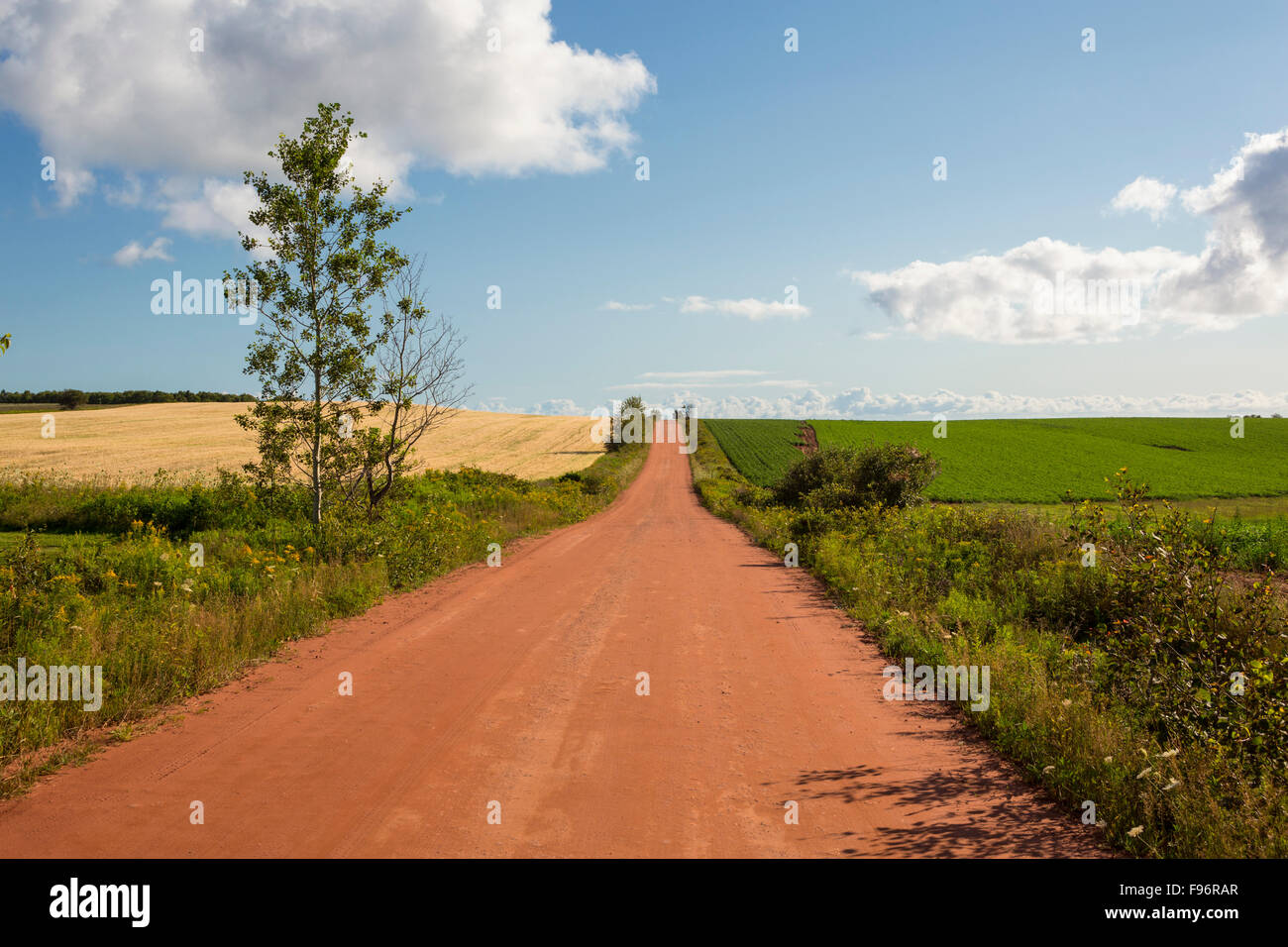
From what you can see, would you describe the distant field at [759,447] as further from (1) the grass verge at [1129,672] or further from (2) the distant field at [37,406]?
(2) the distant field at [37,406]

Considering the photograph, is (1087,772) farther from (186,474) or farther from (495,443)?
(495,443)

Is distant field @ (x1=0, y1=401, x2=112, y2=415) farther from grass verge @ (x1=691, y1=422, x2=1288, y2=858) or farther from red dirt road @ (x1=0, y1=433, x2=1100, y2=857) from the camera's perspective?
grass verge @ (x1=691, y1=422, x2=1288, y2=858)

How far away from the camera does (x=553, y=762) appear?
5.59 meters

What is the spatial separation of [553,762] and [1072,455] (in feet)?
229

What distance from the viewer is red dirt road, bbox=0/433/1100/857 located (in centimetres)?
445

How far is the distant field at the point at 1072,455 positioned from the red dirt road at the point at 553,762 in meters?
39.2

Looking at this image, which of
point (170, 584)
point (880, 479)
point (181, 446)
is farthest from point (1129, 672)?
point (181, 446)

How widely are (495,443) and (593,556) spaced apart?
2088 inches

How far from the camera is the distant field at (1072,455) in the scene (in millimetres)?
45878

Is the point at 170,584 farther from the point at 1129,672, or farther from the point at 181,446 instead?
the point at 181,446

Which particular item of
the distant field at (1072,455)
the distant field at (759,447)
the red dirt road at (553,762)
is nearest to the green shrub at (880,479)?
the red dirt road at (553,762)

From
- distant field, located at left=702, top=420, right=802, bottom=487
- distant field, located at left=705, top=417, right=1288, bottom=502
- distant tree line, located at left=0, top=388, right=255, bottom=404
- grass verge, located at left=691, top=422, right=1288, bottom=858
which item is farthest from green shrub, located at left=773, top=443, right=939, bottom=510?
distant tree line, located at left=0, top=388, right=255, bottom=404
